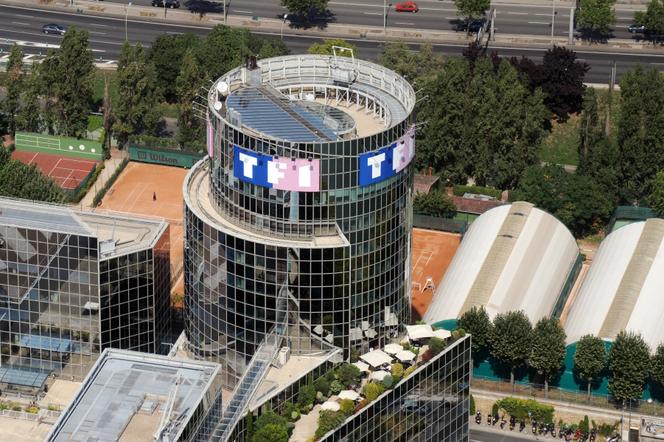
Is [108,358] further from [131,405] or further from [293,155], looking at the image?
[293,155]

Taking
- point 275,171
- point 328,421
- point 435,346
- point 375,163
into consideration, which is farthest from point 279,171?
point 435,346

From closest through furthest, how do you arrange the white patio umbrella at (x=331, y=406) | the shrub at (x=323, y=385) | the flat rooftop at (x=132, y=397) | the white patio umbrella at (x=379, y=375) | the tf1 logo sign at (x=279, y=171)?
the flat rooftop at (x=132, y=397) < the tf1 logo sign at (x=279, y=171) < the white patio umbrella at (x=331, y=406) < the shrub at (x=323, y=385) < the white patio umbrella at (x=379, y=375)

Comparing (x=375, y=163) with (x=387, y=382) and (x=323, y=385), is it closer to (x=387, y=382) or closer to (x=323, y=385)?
(x=387, y=382)

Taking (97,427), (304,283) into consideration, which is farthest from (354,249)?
(97,427)

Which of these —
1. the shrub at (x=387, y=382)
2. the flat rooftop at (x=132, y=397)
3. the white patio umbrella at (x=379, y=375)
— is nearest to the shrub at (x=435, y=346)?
the white patio umbrella at (x=379, y=375)

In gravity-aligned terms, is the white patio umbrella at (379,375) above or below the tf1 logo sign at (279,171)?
below

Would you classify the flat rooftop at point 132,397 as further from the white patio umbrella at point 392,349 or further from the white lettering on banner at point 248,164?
the white lettering on banner at point 248,164

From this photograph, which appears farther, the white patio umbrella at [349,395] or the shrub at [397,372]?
the shrub at [397,372]

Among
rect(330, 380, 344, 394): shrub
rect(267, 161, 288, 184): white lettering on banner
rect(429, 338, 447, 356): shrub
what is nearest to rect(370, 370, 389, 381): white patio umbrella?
rect(330, 380, 344, 394): shrub
